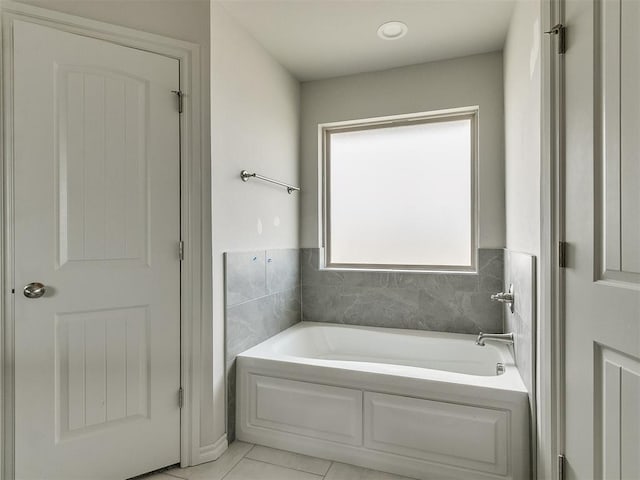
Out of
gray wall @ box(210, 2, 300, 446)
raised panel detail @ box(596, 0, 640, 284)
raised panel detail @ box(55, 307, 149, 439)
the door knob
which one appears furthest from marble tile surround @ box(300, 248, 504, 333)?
the door knob

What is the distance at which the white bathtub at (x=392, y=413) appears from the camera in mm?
1560

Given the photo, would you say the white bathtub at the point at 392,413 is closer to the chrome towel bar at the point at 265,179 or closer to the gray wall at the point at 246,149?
the gray wall at the point at 246,149

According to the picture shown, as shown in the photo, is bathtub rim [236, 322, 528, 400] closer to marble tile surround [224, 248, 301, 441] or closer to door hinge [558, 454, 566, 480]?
marble tile surround [224, 248, 301, 441]

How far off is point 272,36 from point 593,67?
1.88 meters

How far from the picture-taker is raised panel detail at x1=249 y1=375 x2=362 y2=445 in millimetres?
1789

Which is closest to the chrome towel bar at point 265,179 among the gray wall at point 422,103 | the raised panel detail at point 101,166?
the gray wall at point 422,103

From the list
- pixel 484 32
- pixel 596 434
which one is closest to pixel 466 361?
pixel 596 434

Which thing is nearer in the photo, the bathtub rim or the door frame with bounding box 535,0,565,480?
the door frame with bounding box 535,0,565,480

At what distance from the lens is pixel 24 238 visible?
4.76ft

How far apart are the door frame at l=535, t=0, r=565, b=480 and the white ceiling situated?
35.0 inches

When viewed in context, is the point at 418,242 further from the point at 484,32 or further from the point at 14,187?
the point at 14,187

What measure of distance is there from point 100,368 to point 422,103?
8.71 feet

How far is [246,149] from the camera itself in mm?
2168

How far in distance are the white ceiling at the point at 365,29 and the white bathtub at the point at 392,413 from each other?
202 cm
